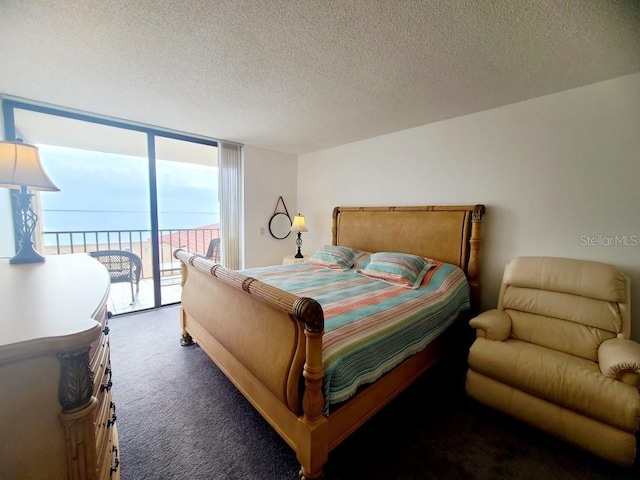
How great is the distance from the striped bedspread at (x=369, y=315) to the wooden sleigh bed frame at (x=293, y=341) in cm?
12

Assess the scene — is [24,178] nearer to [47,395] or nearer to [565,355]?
[47,395]

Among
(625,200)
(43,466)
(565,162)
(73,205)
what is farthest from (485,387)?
(73,205)

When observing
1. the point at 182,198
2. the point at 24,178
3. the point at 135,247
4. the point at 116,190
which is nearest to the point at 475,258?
the point at 24,178

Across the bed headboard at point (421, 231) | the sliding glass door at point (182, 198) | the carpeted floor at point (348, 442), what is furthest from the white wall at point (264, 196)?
the carpeted floor at point (348, 442)

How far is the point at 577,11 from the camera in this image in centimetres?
135

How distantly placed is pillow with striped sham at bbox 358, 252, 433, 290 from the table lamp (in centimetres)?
265

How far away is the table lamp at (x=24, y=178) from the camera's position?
155cm

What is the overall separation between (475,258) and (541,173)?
0.92 metres

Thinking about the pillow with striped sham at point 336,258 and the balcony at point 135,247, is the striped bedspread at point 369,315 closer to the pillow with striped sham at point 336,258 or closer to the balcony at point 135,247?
the pillow with striped sham at point 336,258

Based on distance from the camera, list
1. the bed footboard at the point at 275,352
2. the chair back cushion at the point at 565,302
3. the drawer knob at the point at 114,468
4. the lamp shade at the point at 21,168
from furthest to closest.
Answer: the chair back cushion at the point at 565,302 < the lamp shade at the point at 21,168 < the bed footboard at the point at 275,352 < the drawer knob at the point at 114,468

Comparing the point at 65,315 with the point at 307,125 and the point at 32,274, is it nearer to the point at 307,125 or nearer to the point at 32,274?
the point at 32,274

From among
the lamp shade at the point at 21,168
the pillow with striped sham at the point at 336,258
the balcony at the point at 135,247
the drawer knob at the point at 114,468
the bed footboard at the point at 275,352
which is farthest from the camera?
the balcony at the point at 135,247

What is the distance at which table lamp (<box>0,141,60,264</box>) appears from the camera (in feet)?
5.09

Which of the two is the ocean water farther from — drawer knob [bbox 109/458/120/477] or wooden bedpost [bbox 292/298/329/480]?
wooden bedpost [bbox 292/298/329/480]
